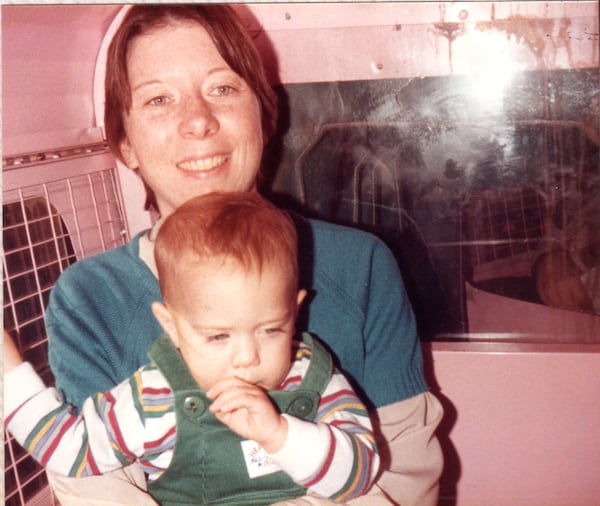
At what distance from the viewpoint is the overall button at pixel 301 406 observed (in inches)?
23.1

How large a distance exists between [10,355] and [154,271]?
16cm

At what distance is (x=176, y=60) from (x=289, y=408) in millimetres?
363

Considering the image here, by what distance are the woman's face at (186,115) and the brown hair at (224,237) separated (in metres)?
0.06

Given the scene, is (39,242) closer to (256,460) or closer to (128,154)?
(128,154)

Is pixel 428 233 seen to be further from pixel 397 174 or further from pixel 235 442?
pixel 235 442

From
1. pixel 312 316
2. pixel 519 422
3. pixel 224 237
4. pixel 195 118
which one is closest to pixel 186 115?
pixel 195 118

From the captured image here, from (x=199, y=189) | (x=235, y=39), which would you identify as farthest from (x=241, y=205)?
(x=235, y=39)

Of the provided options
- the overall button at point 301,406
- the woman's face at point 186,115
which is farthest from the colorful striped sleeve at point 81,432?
the woman's face at point 186,115

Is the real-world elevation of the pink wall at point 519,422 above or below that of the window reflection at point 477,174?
below

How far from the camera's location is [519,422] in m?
0.85

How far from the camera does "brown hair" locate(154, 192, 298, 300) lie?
531mm

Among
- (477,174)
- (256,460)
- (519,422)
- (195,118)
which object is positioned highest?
(195,118)

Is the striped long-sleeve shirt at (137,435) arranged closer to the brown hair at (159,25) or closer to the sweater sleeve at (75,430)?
the sweater sleeve at (75,430)

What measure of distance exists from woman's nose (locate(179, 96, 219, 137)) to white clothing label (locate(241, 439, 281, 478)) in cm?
31
